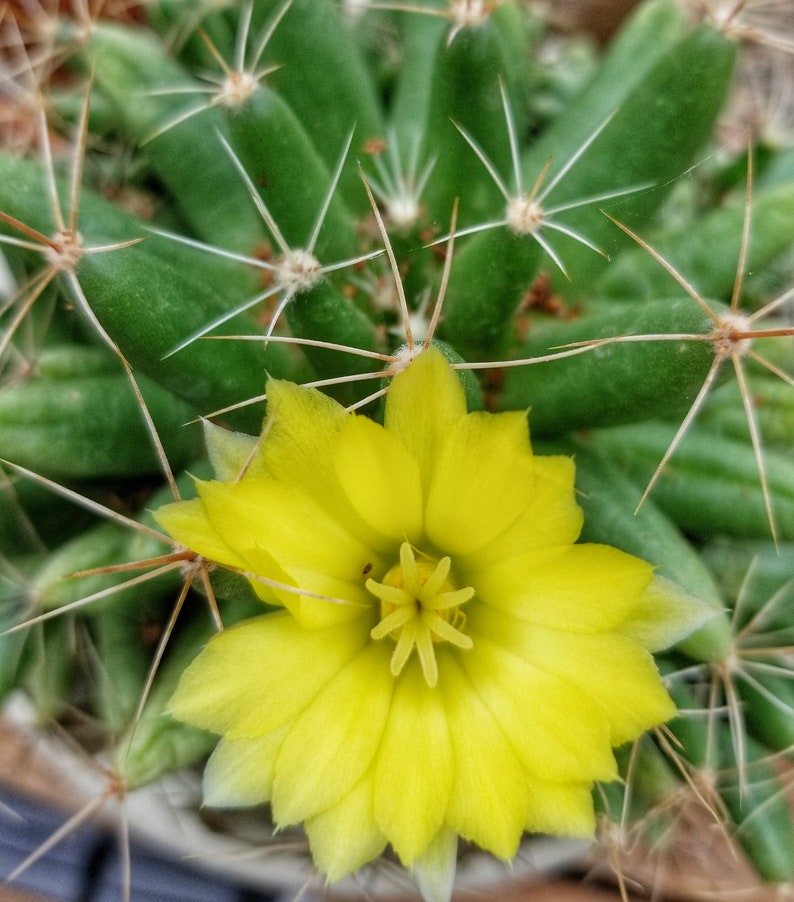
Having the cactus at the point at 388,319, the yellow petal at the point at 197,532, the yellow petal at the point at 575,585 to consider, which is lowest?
the yellow petal at the point at 197,532

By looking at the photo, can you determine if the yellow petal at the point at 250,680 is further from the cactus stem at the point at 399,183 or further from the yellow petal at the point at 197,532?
the cactus stem at the point at 399,183

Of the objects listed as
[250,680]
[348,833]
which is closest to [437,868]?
[348,833]

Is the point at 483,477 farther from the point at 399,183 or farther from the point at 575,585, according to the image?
the point at 399,183

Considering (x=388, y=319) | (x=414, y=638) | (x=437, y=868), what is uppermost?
(x=388, y=319)

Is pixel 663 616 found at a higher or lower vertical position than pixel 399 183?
lower

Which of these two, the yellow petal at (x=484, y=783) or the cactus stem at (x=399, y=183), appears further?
the cactus stem at (x=399, y=183)

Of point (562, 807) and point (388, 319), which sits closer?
point (562, 807)

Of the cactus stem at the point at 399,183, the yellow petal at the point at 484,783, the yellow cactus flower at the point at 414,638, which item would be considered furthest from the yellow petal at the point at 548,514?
the cactus stem at the point at 399,183
